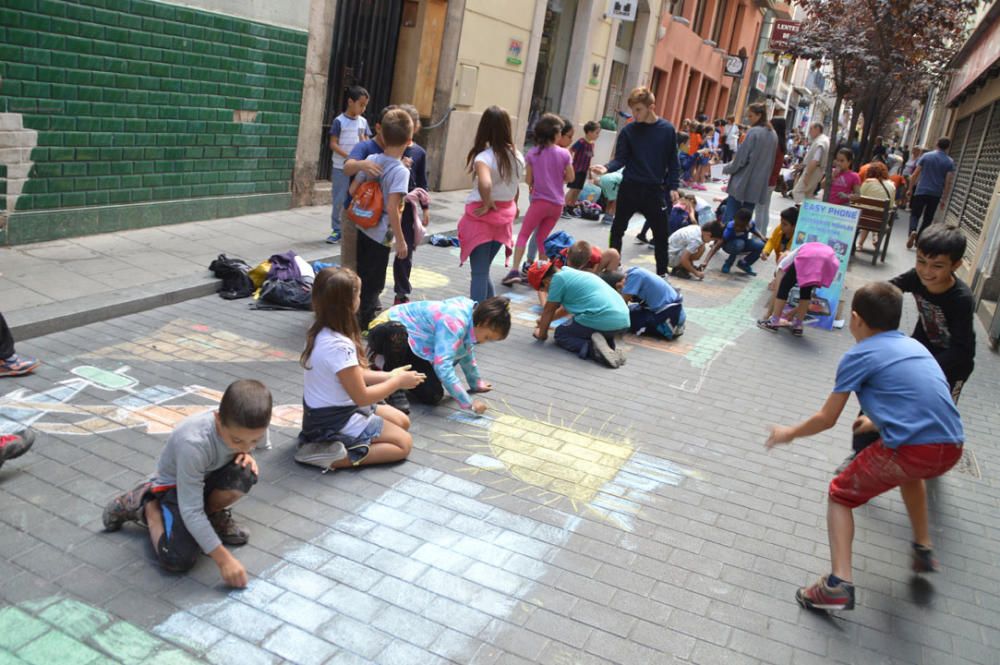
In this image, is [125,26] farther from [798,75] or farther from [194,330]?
[798,75]

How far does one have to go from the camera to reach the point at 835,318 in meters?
9.34

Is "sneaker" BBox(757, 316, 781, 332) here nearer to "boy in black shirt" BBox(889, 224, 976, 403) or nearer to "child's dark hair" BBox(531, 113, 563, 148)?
"child's dark hair" BBox(531, 113, 563, 148)

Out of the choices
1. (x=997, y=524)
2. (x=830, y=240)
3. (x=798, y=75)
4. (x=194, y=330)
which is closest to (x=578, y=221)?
(x=830, y=240)

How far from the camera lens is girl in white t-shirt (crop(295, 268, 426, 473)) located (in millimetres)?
4133

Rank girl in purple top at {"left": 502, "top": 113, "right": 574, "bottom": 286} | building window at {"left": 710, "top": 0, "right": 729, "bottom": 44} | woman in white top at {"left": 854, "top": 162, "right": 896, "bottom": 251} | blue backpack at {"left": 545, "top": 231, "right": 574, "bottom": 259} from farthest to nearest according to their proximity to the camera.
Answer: building window at {"left": 710, "top": 0, "right": 729, "bottom": 44}, woman in white top at {"left": 854, "top": 162, "right": 896, "bottom": 251}, blue backpack at {"left": 545, "top": 231, "right": 574, "bottom": 259}, girl in purple top at {"left": 502, "top": 113, "right": 574, "bottom": 286}

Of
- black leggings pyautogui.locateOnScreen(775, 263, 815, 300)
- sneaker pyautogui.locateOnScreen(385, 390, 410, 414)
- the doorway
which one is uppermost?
the doorway

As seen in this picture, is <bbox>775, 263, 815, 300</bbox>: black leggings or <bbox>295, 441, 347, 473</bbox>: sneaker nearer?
<bbox>295, 441, 347, 473</bbox>: sneaker

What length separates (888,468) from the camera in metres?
3.63

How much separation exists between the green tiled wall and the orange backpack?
10.3 feet

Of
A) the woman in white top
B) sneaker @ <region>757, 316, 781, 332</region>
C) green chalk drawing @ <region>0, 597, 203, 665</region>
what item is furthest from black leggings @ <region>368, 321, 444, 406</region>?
the woman in white top

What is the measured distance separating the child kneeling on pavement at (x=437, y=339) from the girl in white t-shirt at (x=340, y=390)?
0.62 meters

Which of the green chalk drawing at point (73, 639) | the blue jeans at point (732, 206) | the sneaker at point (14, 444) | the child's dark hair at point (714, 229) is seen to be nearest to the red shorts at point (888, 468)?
the green chalk drawing at point (73, 639)

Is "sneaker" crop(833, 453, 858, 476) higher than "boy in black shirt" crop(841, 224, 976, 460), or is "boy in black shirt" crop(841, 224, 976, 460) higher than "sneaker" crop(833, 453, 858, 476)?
"boy in black shirt" crop(841, 224, 976, 460)

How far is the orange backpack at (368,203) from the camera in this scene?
6199mm
